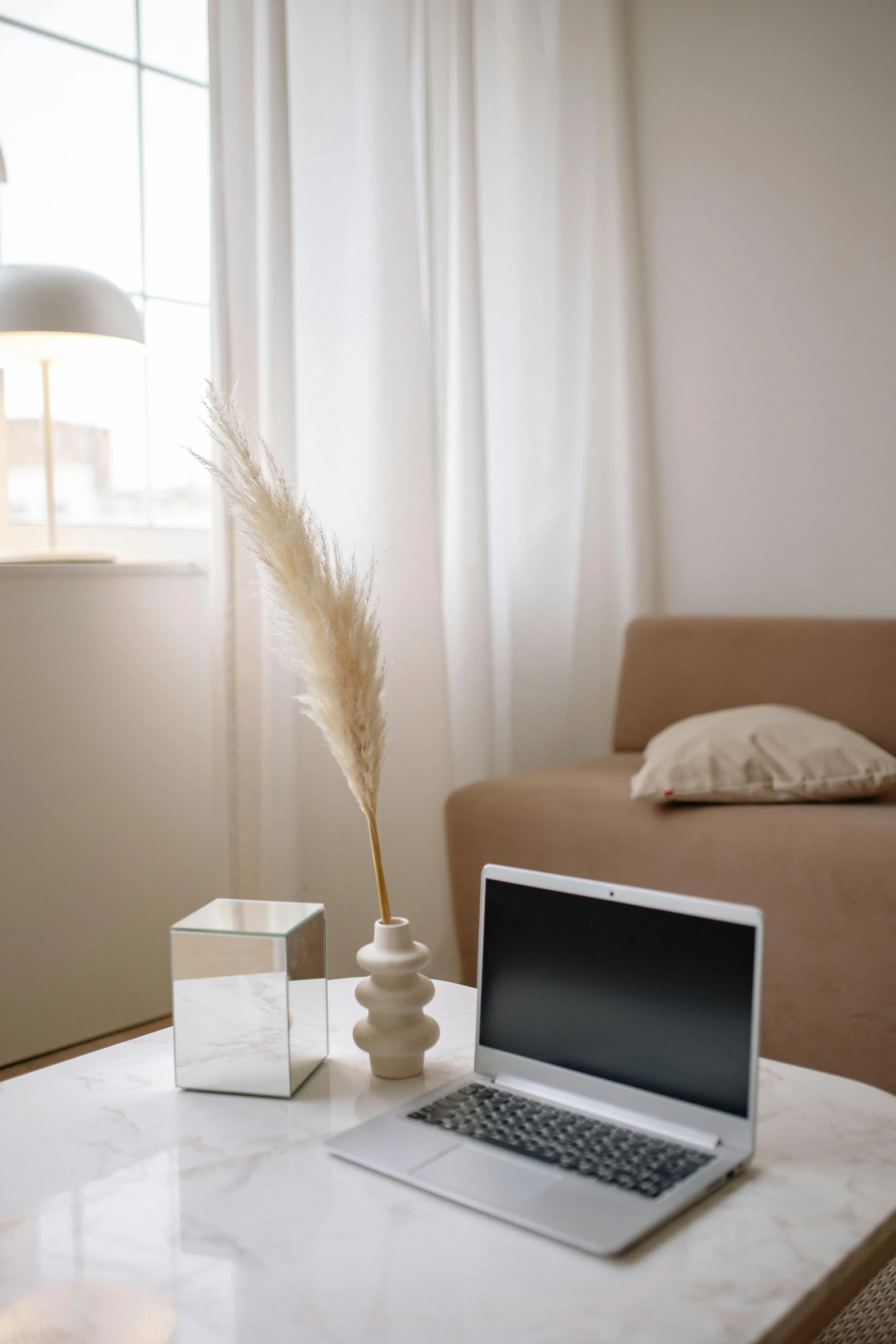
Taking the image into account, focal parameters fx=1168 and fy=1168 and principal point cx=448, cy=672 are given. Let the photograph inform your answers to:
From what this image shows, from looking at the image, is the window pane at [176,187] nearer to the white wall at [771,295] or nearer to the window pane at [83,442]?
the window pane at [83,442]

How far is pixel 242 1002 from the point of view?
106cm

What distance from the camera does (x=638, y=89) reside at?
294 cm

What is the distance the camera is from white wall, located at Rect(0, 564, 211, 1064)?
213 cm

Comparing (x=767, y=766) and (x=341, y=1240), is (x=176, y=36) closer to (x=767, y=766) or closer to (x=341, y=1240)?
(x=767, y=766)

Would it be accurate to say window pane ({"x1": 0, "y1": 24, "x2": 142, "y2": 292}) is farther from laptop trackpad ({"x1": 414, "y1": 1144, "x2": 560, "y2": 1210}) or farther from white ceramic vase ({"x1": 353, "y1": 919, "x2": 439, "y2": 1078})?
laptop trackpad ({"x1": 414, "y1": 1144, "x2": 560, "y2": 1210})

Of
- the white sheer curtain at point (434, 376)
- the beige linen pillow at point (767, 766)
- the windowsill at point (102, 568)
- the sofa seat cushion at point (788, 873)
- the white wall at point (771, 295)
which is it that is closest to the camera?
the sofa seat cushion at point (788, 873)

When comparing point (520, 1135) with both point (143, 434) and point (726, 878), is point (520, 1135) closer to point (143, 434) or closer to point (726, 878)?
point (726, 878)

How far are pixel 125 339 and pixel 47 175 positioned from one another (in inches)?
19.1

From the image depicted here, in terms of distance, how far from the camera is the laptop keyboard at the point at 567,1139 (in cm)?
88

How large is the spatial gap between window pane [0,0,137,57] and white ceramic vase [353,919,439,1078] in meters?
2.13

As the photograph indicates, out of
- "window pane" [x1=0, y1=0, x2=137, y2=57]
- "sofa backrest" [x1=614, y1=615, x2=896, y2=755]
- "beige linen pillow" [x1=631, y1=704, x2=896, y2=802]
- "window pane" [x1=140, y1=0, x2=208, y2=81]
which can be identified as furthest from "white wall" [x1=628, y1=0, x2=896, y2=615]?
"window pane" [x1=0, y1=0, x2=137, y2=57]

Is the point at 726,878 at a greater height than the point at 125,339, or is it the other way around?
the point at 125,339

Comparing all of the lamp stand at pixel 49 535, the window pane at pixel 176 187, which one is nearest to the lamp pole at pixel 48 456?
the lamp stand at pixel 49 535

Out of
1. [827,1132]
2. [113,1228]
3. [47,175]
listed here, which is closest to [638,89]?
[47,175]
